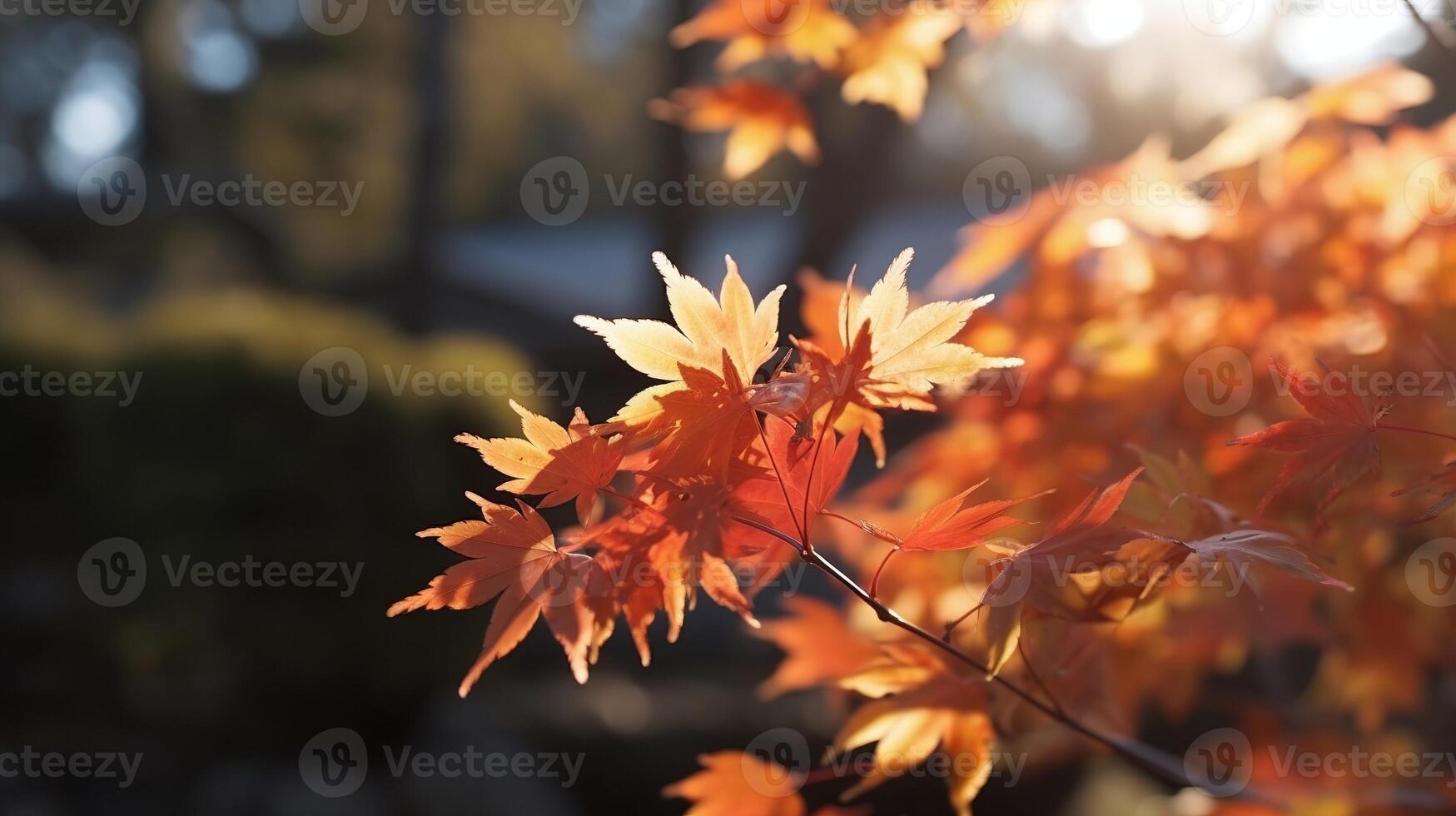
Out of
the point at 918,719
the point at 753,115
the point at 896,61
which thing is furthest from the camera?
the point at 753,115

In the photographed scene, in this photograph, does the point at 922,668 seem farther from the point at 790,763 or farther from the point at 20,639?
the point at 20,639

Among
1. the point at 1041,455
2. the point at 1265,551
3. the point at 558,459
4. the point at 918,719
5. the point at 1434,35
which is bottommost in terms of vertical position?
the point at 1041,455

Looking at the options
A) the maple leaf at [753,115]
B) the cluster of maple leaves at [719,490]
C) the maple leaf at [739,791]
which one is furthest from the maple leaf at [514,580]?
the maple leaf at [753,115]

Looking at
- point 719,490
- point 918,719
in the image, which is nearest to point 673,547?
point 719,490

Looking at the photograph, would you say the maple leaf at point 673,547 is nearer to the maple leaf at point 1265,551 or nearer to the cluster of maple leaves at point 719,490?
the cluster of maple leaves at point 719,490

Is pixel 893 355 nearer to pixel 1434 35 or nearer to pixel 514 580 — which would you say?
pixel 514 580

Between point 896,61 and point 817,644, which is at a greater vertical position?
point 896,61

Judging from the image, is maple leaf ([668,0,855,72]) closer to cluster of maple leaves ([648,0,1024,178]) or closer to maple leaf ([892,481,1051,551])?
cluster of maple leaves ([648,0,1024,178])
